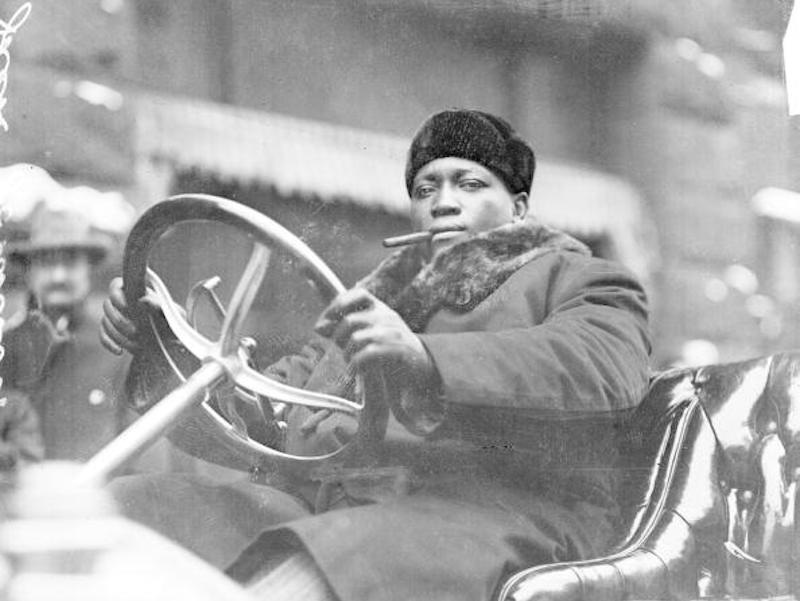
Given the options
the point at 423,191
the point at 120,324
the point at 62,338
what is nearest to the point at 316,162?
the point at 423,191

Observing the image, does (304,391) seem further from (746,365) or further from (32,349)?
(746,365)

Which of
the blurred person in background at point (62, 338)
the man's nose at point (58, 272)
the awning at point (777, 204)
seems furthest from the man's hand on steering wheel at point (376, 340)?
the awning at point (777, 204)

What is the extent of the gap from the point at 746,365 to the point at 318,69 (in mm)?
1289

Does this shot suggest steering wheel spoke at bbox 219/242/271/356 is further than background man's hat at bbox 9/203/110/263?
No

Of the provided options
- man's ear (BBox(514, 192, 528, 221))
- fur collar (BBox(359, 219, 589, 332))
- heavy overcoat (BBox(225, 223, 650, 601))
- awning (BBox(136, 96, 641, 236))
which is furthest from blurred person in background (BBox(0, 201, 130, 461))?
man's ear (BBox(514, 192, 528, 221))

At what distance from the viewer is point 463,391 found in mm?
2977

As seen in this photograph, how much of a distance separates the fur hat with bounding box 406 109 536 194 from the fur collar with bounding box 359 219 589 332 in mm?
134

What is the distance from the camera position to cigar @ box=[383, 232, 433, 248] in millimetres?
3145

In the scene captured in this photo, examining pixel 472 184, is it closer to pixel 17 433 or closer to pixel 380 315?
pixel 380 315

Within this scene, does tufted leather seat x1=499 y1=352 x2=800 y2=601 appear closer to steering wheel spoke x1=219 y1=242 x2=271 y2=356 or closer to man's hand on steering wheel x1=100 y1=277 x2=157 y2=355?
steering wheel spoke x1=219 y1=242 x2=271 y2=356

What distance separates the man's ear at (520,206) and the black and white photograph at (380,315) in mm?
19

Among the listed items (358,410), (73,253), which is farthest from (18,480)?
(358,410)

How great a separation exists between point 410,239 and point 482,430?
507 millimetres

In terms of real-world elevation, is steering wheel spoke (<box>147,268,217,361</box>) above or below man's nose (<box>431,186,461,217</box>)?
below
